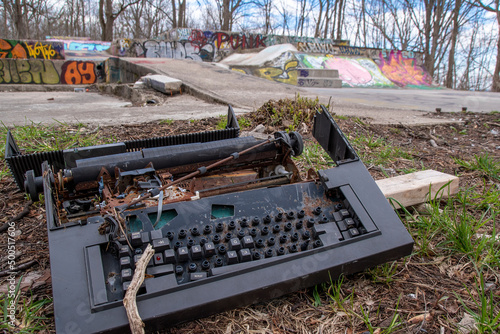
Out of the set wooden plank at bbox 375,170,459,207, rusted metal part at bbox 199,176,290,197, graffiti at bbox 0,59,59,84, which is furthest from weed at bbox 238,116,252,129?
graffiti at bbox 0,59,59,84

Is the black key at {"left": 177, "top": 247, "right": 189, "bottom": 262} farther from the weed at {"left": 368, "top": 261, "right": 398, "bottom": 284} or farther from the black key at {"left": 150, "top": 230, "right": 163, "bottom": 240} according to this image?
the weed at {"left": 368, "top": 261, "right": 398, "bottom": 284}

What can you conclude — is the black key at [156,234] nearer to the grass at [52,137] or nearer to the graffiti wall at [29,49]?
the grass at [52,137]

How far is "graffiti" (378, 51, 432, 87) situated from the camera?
1716cm

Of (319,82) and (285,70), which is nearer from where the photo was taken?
(319,82)

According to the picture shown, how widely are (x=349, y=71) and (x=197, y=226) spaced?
1616cm

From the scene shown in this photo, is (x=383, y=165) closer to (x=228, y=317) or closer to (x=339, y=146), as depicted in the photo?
Result: (x=339, y=146)

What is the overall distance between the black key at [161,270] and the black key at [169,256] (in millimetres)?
21

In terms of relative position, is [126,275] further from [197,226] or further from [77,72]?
[77,72]

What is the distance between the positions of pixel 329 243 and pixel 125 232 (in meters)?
0.89

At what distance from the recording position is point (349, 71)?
16.1m

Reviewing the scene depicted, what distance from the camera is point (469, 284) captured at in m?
1.78

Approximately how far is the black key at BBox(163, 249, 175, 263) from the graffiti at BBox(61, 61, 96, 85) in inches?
581

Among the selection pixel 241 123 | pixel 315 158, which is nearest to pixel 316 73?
pixel 241 123

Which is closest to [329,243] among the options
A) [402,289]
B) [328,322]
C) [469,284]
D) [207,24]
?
[328,322]
